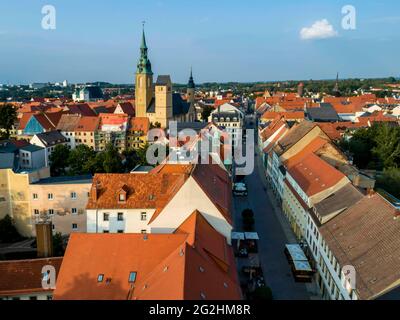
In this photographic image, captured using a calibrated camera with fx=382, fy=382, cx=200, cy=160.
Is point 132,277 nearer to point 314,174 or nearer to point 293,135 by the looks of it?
point 314,174

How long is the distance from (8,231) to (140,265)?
24762 millimetres

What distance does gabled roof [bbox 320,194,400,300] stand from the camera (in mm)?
19531

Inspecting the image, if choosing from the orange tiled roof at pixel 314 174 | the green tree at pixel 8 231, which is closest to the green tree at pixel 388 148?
the orange tiled roof at pixel 314 174

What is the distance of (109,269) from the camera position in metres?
21.1

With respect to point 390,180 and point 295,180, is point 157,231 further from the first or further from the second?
point 390,180

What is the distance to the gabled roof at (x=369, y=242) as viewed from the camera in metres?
19.5

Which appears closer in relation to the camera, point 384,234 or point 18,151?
point 384,234

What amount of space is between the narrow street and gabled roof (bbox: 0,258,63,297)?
16271 mm

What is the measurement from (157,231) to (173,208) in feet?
6.89

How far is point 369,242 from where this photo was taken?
23.0 metres

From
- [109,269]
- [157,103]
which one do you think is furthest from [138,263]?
[157,103]

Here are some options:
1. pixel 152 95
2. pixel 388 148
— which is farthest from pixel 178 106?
pixel 388 148
